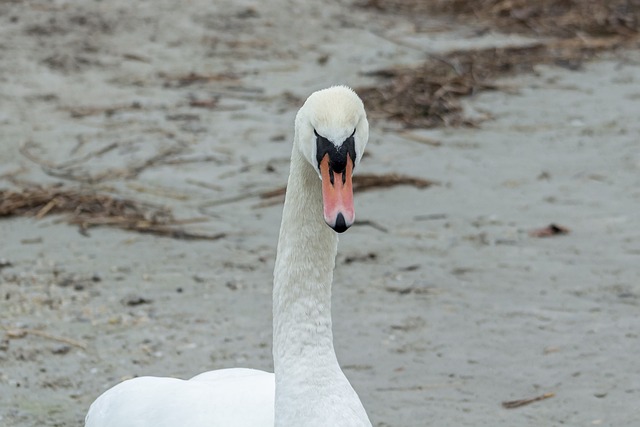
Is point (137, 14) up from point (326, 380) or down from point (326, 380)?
down

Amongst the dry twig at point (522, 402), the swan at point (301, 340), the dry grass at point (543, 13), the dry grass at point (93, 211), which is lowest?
the dry grass at point (543, 13)

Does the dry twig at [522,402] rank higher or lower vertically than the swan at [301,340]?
lower

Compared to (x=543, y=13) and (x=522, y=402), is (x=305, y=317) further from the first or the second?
(x=543, y=13)

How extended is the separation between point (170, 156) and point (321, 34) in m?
3.16

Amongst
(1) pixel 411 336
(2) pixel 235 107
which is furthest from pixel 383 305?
(2) pixel 235 107

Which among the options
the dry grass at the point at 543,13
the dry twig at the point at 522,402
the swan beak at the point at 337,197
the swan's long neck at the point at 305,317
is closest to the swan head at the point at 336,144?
the swan beak at the point at 337,197

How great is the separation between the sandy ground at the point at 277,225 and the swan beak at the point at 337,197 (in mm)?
1753

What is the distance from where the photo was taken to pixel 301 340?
334 cm

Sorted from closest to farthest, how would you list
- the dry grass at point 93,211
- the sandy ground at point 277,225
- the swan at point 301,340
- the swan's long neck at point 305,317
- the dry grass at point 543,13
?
1. the swan at point 301,340
2. the swan's long neck at point 305,317
3. the sandy ground at point 277,225
4. the dry grass at point 93,211
5. the dry grass at point 543,13

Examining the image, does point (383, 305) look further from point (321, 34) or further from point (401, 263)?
point (321, 34)

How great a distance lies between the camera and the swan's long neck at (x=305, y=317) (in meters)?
3.25

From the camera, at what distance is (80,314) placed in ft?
17.3

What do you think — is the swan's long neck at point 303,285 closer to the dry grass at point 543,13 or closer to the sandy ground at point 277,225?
the sandy ground at point 277,225

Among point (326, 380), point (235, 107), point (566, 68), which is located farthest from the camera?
point (566, 68)
